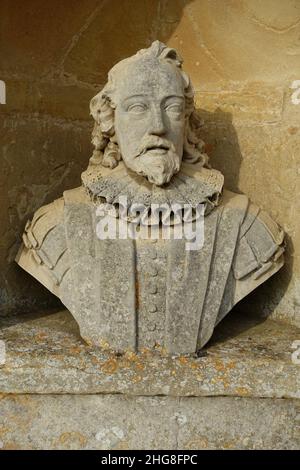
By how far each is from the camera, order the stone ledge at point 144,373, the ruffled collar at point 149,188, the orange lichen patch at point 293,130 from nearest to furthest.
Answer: the stone ledge at point 144,373 → the ruffled collar at point 149,188 → the orange lichen patch at point 293,130

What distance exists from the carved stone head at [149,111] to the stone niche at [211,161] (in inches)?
19.4

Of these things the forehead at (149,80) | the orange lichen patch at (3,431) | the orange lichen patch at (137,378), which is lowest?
the orange lichen patch at (3,431)

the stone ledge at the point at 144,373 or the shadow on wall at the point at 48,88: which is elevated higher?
the shadow on wall at the point at 48,88

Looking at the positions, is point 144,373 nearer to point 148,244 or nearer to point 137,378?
point 137,378

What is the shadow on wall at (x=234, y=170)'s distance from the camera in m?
2.81

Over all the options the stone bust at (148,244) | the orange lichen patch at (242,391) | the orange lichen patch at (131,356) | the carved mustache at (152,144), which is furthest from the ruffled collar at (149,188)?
the orange lichen patch at (242,391)

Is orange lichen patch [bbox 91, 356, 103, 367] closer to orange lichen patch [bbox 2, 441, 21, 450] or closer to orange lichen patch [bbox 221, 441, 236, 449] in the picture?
orange lichen patch [bbox 2, 441, 21, 450]

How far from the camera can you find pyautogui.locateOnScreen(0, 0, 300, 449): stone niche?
2.29m

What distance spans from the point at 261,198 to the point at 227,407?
0.92 meters

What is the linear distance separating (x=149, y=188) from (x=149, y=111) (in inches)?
10.2

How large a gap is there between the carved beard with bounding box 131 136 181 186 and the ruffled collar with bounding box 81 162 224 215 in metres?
0.06

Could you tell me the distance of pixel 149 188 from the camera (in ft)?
7.86

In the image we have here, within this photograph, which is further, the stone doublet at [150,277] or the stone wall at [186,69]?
the stone wall at [186,69]

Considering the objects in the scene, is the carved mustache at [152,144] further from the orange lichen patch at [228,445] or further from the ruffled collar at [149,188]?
the orange lichen patch at [228,445]
